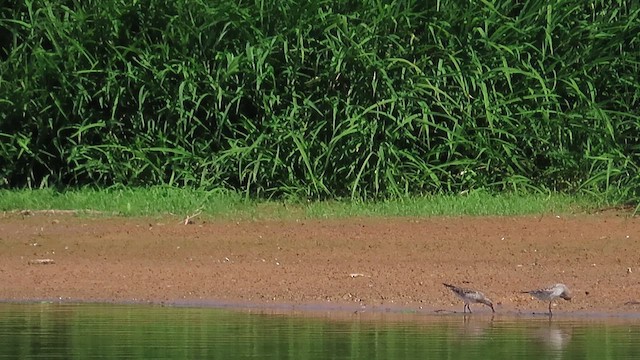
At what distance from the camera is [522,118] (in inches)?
453

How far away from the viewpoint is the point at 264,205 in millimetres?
11445

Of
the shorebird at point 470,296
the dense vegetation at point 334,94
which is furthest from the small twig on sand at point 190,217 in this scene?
the shorebird at point 470,296

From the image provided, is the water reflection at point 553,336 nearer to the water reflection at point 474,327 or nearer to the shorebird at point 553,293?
the shorebird at point 553,293

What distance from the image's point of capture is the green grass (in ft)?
36.0

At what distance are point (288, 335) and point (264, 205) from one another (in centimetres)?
408

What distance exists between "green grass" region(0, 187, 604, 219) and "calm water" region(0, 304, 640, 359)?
8.62ft

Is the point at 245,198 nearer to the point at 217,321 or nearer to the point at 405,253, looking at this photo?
the point at 405,253

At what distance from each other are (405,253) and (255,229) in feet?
4.11

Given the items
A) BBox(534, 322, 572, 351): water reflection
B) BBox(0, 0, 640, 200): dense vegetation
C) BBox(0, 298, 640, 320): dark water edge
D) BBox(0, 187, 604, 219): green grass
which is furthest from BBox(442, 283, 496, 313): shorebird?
BBox(0, 0, 640, 200): dense vegetation

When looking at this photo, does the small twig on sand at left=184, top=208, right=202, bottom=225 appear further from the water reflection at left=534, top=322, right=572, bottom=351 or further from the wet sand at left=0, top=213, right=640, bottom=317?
the water reflection at left=534, top=322, right=572, bottom=351

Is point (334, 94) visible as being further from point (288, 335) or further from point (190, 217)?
point (288, 335)

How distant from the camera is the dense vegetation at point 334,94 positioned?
1145 cm

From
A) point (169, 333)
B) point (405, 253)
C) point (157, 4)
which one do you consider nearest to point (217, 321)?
point (169, 333)

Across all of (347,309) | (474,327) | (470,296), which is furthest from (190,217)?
(474,327)
